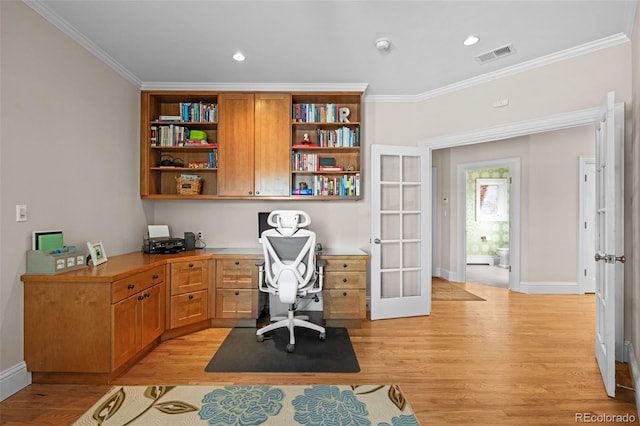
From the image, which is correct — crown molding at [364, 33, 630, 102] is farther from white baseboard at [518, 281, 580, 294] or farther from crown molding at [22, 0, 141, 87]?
white baseboard at [518, 281, 580, 294]

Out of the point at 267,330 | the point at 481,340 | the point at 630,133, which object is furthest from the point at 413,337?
the point at 630,133

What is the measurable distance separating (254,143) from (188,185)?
96 cm

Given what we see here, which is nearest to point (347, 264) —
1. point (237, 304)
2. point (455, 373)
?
point (237, 304)

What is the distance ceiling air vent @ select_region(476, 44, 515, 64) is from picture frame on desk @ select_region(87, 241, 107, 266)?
3.98m

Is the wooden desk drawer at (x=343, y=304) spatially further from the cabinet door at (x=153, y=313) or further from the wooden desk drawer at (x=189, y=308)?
the cabinet door at (x=153, y=313)

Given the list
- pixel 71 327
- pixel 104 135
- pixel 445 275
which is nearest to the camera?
pixel 71 327

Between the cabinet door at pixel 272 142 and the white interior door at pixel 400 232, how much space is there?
41.7 inches

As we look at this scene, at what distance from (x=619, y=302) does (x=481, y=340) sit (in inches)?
45.6

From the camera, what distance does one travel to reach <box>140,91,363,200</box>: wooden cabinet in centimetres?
366

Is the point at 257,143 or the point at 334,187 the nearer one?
the point at 257,143

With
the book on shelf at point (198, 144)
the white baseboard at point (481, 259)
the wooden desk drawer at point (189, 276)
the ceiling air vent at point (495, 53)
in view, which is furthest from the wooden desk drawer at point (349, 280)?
the white baseboard at point (481, 259)

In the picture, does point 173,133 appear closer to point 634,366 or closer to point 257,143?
point 257,143

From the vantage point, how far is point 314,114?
376 centimetres

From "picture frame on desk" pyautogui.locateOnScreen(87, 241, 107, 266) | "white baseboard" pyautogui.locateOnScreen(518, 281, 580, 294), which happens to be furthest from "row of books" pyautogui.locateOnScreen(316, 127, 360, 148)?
"white baseboard" pyautogui.locateOnScreen(518, 281, 580, 294)
